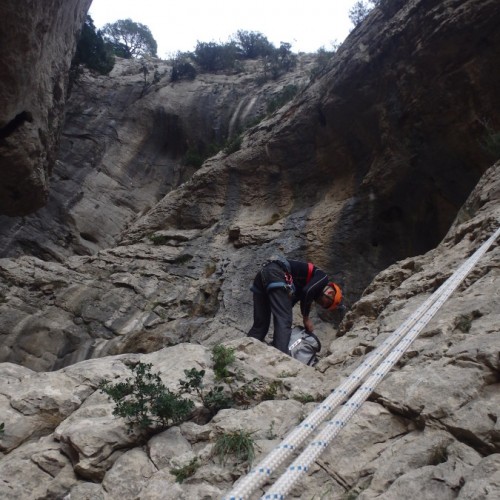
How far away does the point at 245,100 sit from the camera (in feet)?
78.9

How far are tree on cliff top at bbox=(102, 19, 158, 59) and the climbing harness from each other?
4142cm

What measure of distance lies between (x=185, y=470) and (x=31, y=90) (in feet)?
28.1

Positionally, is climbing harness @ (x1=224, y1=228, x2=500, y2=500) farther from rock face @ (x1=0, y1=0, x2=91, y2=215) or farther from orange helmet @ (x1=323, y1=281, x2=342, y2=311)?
rock face @ (x1=0, y1=0, x2=91, y2=215)

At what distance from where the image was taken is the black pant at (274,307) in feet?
19.2

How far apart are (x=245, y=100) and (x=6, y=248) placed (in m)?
13.8

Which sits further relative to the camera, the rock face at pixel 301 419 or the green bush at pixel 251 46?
the green bush at pixel 251 46

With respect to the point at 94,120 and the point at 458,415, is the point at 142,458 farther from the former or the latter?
the point at 94,120

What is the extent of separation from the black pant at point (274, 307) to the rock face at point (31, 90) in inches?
214

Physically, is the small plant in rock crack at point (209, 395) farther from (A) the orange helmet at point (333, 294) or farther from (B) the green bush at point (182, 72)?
(B) the green bush at point (182, 72)

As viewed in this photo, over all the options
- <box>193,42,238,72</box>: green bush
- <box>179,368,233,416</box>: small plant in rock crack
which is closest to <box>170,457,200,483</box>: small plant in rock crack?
<box>179,368,233,416</box>: small plant in rock crack

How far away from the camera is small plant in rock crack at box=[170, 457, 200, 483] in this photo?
9.47 feet

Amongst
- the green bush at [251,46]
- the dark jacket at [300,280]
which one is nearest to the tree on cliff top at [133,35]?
the green bush at [251,46]

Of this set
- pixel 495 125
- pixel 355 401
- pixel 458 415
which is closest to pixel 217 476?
pixel 355 401

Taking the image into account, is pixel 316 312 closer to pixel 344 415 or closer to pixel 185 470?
pixel 185 470
